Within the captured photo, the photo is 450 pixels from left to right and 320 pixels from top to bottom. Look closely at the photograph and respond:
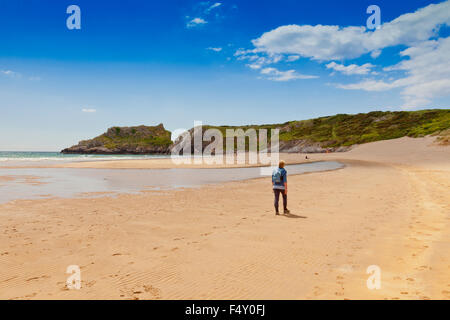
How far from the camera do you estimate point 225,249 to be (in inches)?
320

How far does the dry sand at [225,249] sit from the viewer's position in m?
5.61

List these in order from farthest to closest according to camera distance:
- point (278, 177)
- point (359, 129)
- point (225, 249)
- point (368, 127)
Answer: point (359, 129) < point (368, 127) < point (278, 177) < point (225, 249)

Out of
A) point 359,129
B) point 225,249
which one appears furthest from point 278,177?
point 359,129

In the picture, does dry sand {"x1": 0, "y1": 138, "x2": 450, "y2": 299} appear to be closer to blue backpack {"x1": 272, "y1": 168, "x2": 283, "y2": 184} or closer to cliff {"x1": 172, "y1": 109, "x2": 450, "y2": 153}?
blue backpack {"x1": 272, "y1": 168, "x2": 283, "y2": 184}

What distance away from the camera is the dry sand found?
561 centimetres

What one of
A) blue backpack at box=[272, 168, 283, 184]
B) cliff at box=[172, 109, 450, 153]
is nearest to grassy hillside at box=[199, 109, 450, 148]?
cliff at box=[172, 109, 450, 153]

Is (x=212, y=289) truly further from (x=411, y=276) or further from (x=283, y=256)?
(x=411, y=276)

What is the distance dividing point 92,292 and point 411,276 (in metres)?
6.70

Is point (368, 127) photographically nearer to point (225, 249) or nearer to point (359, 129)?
point (359, 129)

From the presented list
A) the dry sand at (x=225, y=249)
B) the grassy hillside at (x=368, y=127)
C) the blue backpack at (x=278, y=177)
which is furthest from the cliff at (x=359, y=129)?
the dry sand at (x=225, y=249)

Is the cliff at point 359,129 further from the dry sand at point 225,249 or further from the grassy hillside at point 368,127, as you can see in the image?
the dry sand at point 225,249

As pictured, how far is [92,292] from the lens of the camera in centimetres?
549

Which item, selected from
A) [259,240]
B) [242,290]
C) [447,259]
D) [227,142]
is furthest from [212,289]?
[227,142]

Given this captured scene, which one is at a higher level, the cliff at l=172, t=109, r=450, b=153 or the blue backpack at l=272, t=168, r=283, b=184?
the cliff at l=172, t=109, r=450, b=153
